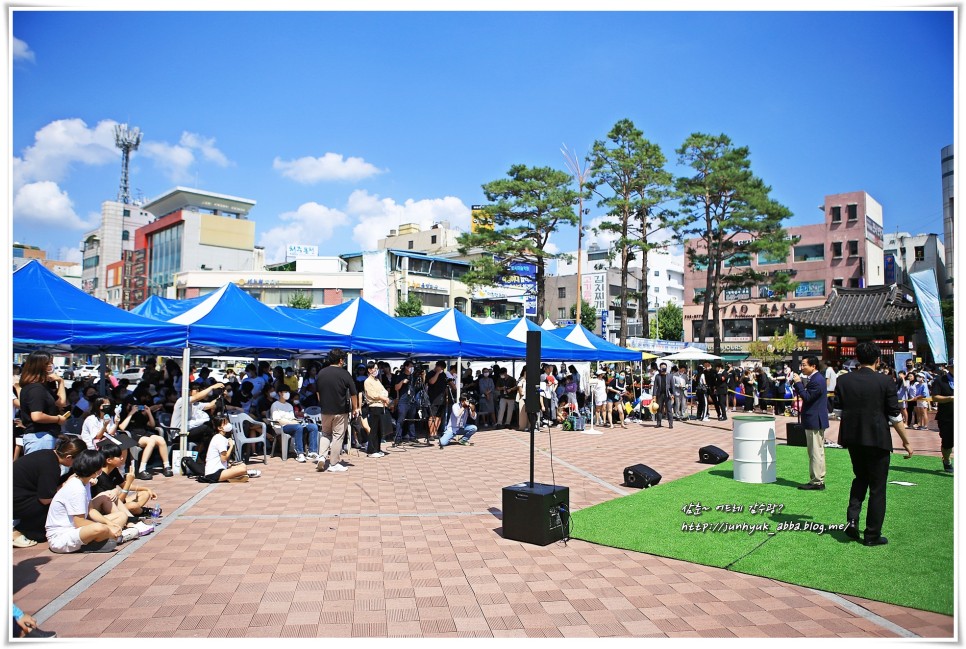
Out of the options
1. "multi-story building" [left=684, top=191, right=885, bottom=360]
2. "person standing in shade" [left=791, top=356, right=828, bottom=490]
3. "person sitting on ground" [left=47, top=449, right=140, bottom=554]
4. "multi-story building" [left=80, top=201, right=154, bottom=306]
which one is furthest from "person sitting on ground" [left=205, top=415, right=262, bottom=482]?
"multi-story building" [left=80, top=201, right=154, bottom=306]

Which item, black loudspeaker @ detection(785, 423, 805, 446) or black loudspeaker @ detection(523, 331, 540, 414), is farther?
black loudspeaker @ detection(785, 423, 805, 446)

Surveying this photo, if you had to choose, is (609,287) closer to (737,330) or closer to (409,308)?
(737,330)

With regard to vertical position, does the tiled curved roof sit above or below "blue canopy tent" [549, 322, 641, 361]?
above

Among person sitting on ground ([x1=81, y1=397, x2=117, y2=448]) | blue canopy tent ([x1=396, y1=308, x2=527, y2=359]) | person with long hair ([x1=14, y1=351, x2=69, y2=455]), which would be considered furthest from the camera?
blue canopy tent ([x1=396, y1=308, x2=527, y2=359])

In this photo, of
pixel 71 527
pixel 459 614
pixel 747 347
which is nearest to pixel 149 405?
pixel 71 527

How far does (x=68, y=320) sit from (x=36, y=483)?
3.70 metres

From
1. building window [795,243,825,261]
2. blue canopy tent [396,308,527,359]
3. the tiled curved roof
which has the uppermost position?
building window [795,243,825,261]

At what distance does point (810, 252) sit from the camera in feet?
170

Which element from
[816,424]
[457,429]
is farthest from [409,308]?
[816,424]

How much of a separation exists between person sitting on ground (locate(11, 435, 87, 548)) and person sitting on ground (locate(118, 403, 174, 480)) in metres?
3.16

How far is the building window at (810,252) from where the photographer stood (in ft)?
168

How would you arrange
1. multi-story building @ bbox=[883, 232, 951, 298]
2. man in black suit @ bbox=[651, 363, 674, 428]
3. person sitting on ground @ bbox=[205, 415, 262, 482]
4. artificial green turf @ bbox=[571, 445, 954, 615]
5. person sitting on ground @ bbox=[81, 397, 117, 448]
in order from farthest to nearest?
multi-story building @ bbox=[883, 232, 951, 298] → man in black suit @ bbox=[651, 363, 674, 428] → person sitting on ground @ bbox=[205, 415, 262, 482] → person sitting on ground @ bbox=[81, 397, 117, 448] → artificial green turf @ bbox=[571, 445, 954, 615]

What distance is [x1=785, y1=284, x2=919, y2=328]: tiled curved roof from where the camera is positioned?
25.2m

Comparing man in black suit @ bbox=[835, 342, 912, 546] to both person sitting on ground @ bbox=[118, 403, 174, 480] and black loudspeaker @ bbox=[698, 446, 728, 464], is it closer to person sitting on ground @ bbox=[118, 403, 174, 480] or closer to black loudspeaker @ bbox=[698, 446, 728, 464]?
black loudspeaker @ bbox=[698, 446, 728, 464]
